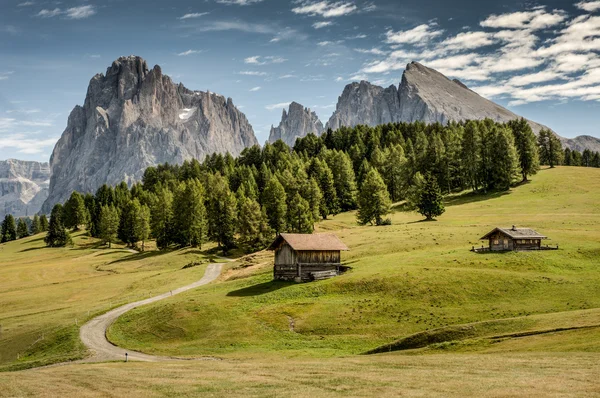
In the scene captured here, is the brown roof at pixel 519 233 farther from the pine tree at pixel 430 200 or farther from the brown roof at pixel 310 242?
the pine tree at pixel 430 200

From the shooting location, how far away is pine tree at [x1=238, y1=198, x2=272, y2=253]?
98938 mm

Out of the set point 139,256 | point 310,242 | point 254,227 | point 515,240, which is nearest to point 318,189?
point 254,227

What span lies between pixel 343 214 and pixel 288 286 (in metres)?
65.6

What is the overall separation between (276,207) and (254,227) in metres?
8.16

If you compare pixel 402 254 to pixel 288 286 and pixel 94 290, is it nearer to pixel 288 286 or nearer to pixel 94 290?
pixel 288 286

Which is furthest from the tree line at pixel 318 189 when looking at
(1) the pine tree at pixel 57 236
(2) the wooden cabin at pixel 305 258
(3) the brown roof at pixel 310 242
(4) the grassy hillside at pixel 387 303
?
(2) the wooden cabin at pixel 305 258

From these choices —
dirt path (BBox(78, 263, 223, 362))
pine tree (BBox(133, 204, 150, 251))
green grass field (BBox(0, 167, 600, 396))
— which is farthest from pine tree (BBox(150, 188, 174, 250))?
dirt path (BBox(78, 263, 223, 362))

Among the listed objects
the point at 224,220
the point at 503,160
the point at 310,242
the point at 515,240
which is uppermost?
the point at 503,160

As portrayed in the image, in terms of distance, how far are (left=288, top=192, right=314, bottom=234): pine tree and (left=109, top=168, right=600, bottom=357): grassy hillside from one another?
83.4 ft

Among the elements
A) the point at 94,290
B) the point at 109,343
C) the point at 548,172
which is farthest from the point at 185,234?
the point at 548,172

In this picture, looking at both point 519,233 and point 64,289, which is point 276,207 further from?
point 519,233

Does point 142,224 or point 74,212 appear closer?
point 142,224

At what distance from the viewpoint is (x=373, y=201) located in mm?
102688

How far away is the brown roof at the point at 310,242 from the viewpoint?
2583 inches
